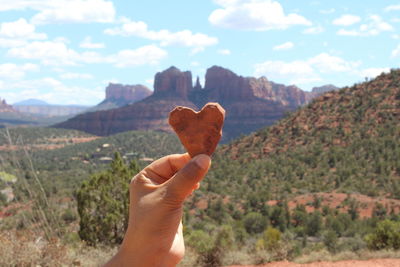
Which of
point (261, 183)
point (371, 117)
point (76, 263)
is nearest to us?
point (76, 263)

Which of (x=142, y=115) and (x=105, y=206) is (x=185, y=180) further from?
(x=142, y=115)

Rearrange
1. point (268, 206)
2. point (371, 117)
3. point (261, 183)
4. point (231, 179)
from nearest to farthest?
point (268, 206), point (261, 183), point (231, 179), point (371, 117)

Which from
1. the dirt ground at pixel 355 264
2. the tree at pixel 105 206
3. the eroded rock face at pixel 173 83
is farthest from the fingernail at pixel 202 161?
the eroded rock face at pixel 173 83

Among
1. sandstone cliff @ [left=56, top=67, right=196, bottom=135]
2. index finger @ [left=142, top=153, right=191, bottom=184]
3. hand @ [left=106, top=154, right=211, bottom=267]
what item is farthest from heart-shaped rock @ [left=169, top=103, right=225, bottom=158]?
sandstone cliff @ [left=56, top=67, right=196, bottom=135]

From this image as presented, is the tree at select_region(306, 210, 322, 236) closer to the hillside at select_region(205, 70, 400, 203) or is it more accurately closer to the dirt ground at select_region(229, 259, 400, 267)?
the hillside at select_region(205, 70, 400, 203)

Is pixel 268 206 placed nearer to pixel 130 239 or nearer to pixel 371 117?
pixel 371 117

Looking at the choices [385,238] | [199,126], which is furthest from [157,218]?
[385,238]

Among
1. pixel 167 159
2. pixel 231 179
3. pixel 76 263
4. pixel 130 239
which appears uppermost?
pixel 167 159

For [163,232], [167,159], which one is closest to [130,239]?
[163,232]
